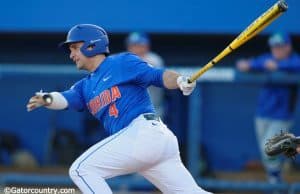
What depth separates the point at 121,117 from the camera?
19.4 ft

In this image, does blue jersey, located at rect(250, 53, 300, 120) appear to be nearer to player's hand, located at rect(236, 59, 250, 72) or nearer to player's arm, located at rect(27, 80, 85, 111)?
player's hand, located at rect(236, 59, 250, 72)

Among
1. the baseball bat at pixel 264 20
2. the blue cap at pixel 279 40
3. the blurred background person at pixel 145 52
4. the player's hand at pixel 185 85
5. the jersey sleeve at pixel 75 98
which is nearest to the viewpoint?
the baseball bat at pixel 264 20

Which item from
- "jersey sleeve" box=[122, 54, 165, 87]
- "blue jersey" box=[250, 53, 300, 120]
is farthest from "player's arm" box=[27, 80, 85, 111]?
"blue jersey" box=[250, 53, 300, 120]

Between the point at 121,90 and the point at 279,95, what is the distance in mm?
3091

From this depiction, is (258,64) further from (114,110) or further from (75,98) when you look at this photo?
(114,110)

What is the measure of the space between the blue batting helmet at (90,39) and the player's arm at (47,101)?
0.39 metres

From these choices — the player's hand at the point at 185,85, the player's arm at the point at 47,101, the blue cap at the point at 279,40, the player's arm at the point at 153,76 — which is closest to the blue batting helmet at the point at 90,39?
the player's arm at the point at 153,76

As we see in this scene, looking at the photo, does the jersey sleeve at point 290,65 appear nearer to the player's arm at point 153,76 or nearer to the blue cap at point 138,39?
the blue cap at point 138,39

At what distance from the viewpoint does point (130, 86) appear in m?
5.96

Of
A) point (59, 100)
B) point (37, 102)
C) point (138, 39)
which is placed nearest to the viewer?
point (37, 102)

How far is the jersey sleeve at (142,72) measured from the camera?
5781 mm

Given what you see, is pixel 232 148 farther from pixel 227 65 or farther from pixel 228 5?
pixel 228 5

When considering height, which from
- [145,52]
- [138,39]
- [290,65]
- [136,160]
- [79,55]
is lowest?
[136,160]

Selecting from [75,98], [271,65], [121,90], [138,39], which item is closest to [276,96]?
[271,65]
